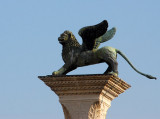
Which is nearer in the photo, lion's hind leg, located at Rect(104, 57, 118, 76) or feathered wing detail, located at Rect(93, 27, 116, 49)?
lion's hind leg, located at Rect(104, 57, 118, 76)

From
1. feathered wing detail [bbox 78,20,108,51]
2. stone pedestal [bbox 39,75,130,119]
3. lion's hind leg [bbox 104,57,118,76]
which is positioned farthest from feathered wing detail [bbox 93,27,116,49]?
stone pedestal [bbox 39,75,130,119]

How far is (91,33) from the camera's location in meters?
16.7

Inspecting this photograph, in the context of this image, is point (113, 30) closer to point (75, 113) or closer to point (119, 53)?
point (119, 53)

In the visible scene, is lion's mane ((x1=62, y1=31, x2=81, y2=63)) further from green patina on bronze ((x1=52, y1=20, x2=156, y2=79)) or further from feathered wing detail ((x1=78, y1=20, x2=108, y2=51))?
feathered wing detail ((x1=78, y1=20, x2=108, y2=51))

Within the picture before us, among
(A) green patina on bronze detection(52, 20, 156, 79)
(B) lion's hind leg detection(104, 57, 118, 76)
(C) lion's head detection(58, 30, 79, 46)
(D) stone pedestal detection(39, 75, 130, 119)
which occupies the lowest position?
(D) stone pedestal detection(39, 75, 130, 119)

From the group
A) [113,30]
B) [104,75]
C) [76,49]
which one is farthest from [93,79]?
A: [113,30]

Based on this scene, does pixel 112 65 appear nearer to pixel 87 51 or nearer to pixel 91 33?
pixel 87 51

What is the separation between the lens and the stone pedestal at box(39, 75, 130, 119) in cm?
1619

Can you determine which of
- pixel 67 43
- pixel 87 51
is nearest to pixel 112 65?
pixel 87 51

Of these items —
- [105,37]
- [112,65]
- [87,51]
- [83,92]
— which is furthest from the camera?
[105,37]

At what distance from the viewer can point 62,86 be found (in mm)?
16516

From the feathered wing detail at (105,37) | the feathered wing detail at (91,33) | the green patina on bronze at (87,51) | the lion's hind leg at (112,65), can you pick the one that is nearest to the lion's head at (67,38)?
the green patina on bronze at (87,51)

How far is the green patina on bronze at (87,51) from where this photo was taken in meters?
16.6

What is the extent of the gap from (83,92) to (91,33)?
173cm
